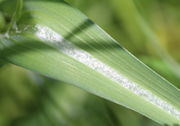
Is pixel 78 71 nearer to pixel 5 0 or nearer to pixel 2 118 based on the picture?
pixel 5 0

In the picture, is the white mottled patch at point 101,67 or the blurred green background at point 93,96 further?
the blurred green background at point 93,96

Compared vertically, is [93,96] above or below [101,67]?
below

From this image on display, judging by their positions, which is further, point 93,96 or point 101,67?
point 93,96

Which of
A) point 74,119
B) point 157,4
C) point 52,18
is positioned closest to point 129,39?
point 157,4

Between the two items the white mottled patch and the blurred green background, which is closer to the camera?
the white mottled patch
